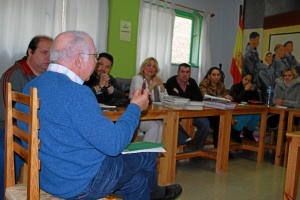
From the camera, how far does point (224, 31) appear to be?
239 inches

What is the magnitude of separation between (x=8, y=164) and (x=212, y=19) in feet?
16.9

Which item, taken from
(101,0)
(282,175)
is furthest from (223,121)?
(101,0)

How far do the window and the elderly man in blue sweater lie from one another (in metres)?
4.15

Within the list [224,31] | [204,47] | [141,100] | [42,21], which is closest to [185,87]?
[42,21]

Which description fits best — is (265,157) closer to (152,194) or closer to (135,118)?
(152,194)

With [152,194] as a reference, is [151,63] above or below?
above

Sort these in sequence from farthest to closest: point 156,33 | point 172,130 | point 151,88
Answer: point 156,33
point 151,88
point 172,130

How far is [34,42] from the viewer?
211 cm

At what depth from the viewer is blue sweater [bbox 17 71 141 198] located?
110 centimetres

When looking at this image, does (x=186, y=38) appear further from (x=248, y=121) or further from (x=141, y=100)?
(x=141, y=100)

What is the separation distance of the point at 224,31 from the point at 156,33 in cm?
177

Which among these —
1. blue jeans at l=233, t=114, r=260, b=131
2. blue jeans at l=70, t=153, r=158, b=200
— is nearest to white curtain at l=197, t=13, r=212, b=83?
blue jeans at l=233, t=114, r=260, b=131

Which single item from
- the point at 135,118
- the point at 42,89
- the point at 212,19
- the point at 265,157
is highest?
the point at 212,19

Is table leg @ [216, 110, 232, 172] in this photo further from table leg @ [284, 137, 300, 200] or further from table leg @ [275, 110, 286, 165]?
table leg @ [284, 137, 300, 200]
